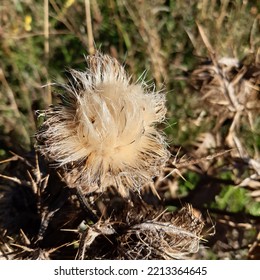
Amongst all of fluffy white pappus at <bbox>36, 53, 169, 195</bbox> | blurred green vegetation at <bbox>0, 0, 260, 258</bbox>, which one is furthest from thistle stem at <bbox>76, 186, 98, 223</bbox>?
blurred green vegetation at <bbox>0, 0, 260, 258</bbox>

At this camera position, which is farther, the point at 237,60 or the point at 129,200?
the point at 237,60

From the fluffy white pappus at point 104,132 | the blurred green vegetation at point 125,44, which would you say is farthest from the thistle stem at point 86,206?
the blurred green vegetation at point 125,44

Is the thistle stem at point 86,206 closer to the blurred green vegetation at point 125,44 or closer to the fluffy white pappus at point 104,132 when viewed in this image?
the fluffy white pappus at point 104,132

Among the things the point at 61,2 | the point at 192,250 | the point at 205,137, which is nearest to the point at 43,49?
the point at 61,2

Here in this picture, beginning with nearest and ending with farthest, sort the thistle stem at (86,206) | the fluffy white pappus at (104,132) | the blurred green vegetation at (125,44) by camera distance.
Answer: the fluffy white pappus at (104,132)
the thistle stem at (86,206)
the blurred green vegetation at (125,44)

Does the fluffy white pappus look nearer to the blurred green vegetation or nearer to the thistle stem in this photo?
the thistle stem

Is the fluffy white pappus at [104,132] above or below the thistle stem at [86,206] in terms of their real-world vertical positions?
above

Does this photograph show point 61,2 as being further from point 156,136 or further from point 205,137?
point 156,136
